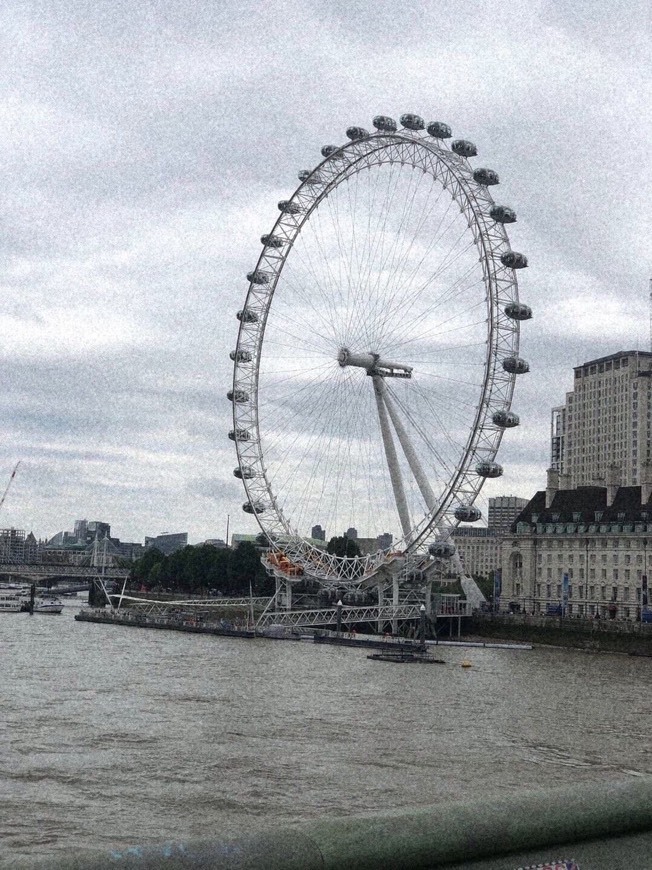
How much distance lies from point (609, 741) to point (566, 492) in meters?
55.1

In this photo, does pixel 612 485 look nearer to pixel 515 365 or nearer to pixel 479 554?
pixel 515 365

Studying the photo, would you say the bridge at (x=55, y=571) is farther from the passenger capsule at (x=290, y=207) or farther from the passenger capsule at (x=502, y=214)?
the passenger capsule at (x=502, y=214)

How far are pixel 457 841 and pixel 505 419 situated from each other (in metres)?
52.5

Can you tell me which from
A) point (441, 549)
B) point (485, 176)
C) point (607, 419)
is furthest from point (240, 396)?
point (607, 419)

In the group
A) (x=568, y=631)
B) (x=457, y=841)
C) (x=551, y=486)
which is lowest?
(x=568, y=631)

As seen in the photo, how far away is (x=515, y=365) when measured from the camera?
54.7 metres

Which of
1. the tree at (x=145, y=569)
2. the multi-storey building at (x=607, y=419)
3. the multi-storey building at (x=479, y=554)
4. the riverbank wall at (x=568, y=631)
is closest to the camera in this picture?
the riverbank wall at (x=568, y=631)

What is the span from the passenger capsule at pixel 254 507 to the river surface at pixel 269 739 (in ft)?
70.7

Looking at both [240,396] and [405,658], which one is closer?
[405,658]

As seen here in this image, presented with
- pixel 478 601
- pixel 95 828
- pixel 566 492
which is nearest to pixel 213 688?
pixel 95 828

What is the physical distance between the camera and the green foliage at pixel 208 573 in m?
109

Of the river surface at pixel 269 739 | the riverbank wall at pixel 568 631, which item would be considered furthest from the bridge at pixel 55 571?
the river surface at pixel 269 739

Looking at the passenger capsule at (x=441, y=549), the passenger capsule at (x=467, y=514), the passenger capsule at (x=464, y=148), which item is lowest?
the passenger capsule at (x=441, y=549)

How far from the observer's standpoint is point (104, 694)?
109 feet
